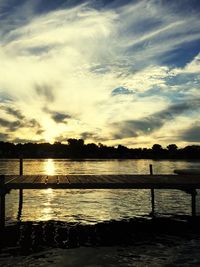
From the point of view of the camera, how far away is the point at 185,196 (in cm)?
3534

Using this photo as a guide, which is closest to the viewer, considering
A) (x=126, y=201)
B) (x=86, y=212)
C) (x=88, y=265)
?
(x=88, y=265)

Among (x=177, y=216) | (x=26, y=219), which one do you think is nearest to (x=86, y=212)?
(x=26, y=219)

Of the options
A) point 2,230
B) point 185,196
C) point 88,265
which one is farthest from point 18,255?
point 185,196

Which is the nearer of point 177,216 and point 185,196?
point 177,216

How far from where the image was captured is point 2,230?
1942 cm

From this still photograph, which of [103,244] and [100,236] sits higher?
[100,236]

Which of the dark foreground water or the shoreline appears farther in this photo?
the dark foreground water

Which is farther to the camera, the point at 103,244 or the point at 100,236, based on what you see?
the point at 100,236

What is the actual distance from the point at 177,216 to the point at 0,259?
13110 millimetres

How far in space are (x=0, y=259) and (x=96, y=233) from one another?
5535 millimetres

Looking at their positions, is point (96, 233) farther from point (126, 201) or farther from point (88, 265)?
point (126, 201)

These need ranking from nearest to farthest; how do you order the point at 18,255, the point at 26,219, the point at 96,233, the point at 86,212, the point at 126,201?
the point at 18,255, the point at 96,233, the point at 26,219, the point at 86,212, the point at 126,201

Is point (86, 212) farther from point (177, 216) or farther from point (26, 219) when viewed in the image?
point (177, 216)

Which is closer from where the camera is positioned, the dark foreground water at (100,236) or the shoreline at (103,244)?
the shoreline at (103,244)
